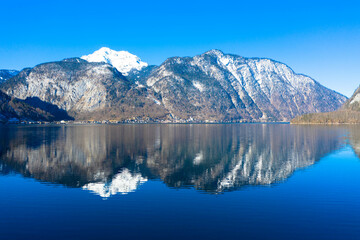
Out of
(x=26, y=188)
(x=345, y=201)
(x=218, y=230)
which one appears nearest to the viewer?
(x=218, y=230)

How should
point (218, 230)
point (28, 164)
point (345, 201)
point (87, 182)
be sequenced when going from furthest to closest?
1. point (28, 164)
2. point (87, 182)
3. point (345, 201)
4. point (218, 230)

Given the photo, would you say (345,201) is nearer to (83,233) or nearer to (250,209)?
(250,209)

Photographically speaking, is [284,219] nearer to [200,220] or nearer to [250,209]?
[250,209]

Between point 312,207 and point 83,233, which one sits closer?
A: point 83,233

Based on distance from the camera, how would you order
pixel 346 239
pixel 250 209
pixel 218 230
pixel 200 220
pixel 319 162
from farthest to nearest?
pixel 319 162 < pixel 250 209 < pixel 200 220 < pixel 218 230 < pixel 346 239

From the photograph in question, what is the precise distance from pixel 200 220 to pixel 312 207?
14.4 metres

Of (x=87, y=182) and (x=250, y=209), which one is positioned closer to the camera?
(x=250, y=209)

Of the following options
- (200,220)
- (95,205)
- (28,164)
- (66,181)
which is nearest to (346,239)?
(200,220)

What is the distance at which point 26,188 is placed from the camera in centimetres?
4072

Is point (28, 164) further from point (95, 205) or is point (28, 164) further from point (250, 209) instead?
point (250, 209)

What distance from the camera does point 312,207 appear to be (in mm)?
31812

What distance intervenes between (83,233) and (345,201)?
31.5 meters

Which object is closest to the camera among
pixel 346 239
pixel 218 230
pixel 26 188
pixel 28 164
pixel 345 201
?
pixel 346 239

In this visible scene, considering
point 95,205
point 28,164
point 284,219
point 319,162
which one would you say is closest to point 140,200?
point 95,205
